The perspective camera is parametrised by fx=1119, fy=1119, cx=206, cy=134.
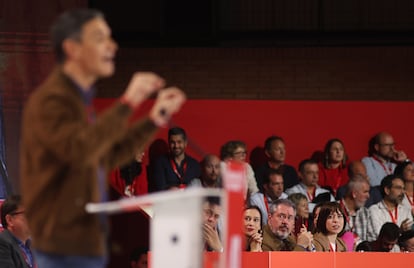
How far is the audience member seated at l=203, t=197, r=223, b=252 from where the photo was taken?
9.02 meters

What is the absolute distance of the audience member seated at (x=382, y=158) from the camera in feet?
38.8

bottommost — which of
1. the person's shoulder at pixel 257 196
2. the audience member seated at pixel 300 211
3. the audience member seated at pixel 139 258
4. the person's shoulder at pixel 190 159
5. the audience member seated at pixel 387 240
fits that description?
the audience member seated at pixel 139 258

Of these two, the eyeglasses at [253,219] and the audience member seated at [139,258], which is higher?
the eyeglasses at [253,219]

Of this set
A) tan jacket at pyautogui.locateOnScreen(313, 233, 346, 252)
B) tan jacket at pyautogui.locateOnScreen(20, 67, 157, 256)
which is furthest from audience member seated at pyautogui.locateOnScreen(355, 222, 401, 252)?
tan jacket at pyautogui.locateOnScreen(20, 67, 157, 256)

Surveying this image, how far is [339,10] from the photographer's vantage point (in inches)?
525

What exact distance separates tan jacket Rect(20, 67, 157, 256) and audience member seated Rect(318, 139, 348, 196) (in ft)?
26.0

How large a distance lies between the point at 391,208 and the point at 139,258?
3.07 m

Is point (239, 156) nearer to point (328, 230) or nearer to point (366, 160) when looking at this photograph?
point (366, 160)

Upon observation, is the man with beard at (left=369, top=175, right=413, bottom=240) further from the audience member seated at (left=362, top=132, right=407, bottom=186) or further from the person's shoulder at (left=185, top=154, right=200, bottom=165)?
the person's shoulder at (left=185, top=154, right=200, bottom=165)

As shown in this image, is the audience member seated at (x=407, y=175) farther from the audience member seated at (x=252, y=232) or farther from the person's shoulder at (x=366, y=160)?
the audience member seated at (x=252, y=232)

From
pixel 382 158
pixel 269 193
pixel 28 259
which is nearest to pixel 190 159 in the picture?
pixel 269 193

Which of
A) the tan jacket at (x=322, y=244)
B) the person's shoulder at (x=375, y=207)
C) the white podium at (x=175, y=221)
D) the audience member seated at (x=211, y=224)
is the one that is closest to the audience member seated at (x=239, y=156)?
the person's shoulder at (x=375, y=207)

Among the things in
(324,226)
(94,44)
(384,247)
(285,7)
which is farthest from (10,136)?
(94,44)

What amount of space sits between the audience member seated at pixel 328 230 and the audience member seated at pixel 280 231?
0.11 m
